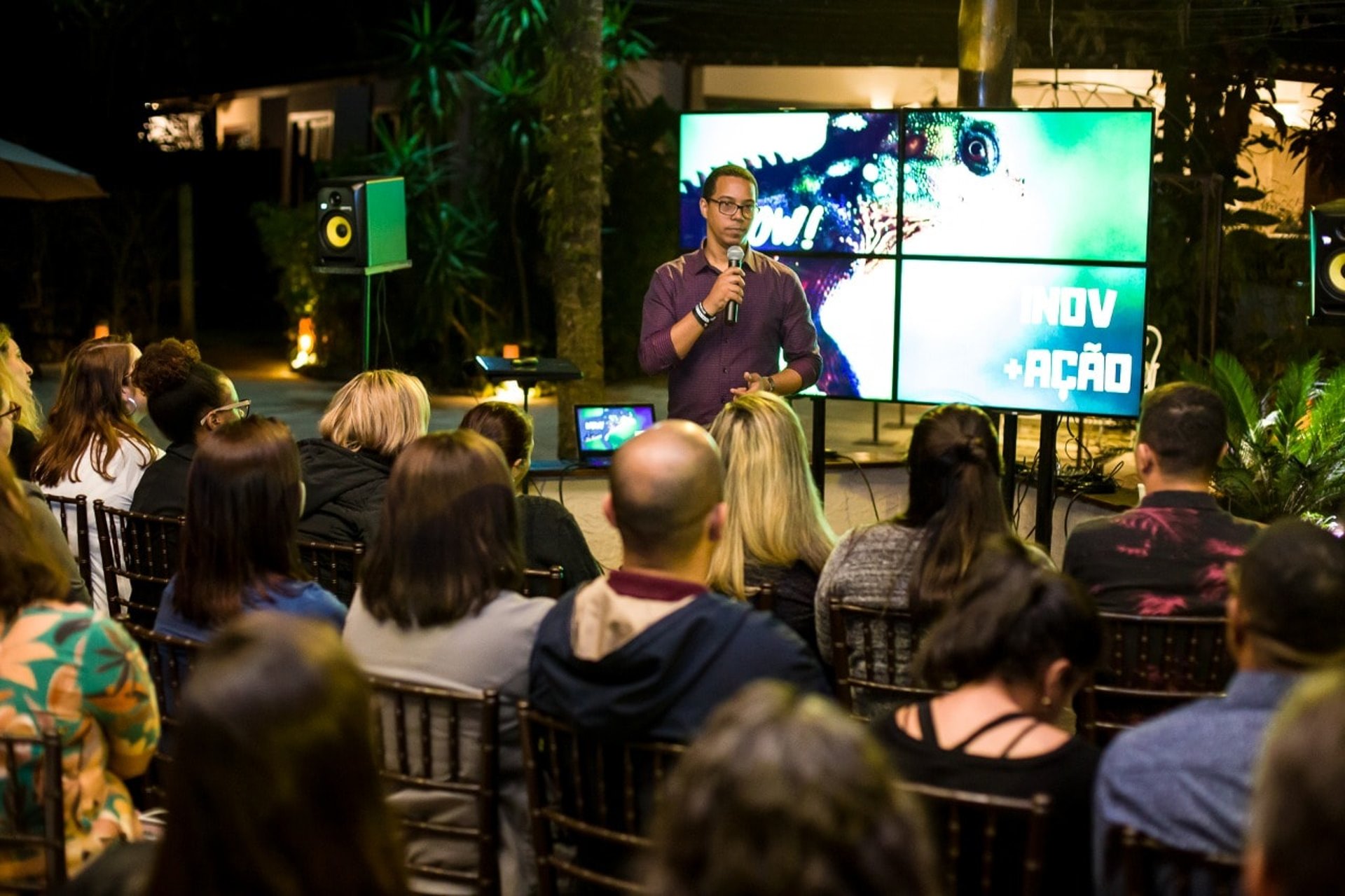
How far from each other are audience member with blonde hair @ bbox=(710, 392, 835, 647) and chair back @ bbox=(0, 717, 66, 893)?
1.55 m

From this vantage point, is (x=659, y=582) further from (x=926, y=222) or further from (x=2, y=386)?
(x=926, y=222)

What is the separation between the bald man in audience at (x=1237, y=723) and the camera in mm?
1828

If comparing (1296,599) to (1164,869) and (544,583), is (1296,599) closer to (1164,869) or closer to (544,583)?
(1164,869)

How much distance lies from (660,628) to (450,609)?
48cm

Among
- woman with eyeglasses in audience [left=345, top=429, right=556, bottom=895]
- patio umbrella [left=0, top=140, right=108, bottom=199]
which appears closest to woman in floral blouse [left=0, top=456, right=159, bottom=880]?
woman with eyeglasses in audience [left=345, top=429, right=556, bottom=895]

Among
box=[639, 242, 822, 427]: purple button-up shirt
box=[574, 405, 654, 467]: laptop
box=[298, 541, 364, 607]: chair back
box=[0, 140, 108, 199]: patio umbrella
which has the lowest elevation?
box=[298, 541, 364, 607]: chair back

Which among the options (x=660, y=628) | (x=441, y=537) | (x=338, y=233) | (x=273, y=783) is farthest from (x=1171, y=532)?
(x=338, y=233)

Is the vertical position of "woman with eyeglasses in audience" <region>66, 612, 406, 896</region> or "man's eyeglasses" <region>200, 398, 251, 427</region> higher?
"man's eyeglasses" <region>200, 398, 251, 427</region>

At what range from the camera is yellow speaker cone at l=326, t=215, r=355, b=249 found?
22.3 ft

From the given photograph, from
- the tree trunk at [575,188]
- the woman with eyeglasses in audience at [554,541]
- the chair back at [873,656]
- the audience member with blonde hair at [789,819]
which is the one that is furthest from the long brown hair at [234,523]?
the tree trunk at [575,188]

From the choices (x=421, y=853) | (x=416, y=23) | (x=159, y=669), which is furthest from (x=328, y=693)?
(x=416, y=23)

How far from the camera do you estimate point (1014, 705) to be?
6.70ft

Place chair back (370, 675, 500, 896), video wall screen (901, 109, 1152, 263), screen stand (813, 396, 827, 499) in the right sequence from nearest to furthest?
chair back (370, 675, 500, 896) → video wall screen (901, 109, 1152, 263) → screen stand (813, 396, 827, 499)

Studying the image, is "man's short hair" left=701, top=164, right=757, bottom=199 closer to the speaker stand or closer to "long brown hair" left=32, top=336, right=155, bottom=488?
"long brown hair" left=32, top=336, right=155, bottom=488
